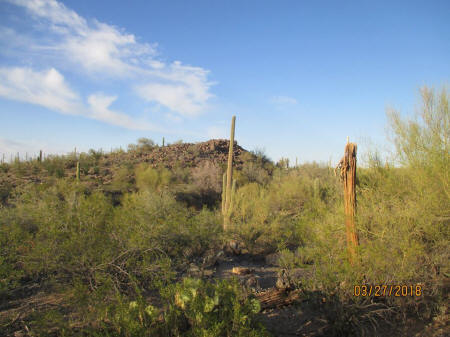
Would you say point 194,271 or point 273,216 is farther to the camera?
point 273,216

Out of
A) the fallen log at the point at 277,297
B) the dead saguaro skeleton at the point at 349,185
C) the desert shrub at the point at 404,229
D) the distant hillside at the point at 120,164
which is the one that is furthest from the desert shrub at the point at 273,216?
the distant hillside at the point at 120,164

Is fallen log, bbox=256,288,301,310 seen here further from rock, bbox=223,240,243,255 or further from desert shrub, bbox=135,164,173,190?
desert shrub, bbox=135,164,173,190

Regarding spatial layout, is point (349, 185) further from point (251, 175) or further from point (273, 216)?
point (251, 175)

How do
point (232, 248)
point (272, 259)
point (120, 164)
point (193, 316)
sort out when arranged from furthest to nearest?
point (120, 164), point (232, 248), point (272, 259), point (193, 316)

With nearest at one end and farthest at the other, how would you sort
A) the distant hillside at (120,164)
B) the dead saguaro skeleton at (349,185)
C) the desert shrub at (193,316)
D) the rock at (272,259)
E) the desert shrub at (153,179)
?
the desert shrub at (193,316)
the dead saguaro skeleton at (349,185)
the rock at (272,259)
the desert shrub at (153,179)
the distant hillside at (120,164)

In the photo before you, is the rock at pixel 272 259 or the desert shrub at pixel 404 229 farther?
the rock at pixel 272 259

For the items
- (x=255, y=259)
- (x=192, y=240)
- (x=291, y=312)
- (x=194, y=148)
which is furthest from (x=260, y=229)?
(x=194, y=148)

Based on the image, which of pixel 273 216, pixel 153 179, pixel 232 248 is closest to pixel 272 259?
pixel 232 248

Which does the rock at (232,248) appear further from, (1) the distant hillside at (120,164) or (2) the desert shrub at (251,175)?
(2) the desert shrub at (251,175)

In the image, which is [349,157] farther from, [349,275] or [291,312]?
[291,312]

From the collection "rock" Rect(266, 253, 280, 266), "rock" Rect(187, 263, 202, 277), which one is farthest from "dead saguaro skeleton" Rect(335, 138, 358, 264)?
"rock" Rect(266, 253, 280, 266)

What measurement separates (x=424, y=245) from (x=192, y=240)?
18.0 feet

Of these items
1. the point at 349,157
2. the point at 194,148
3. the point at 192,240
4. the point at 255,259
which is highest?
the point at 194,148

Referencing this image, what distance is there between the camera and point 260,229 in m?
11.7
